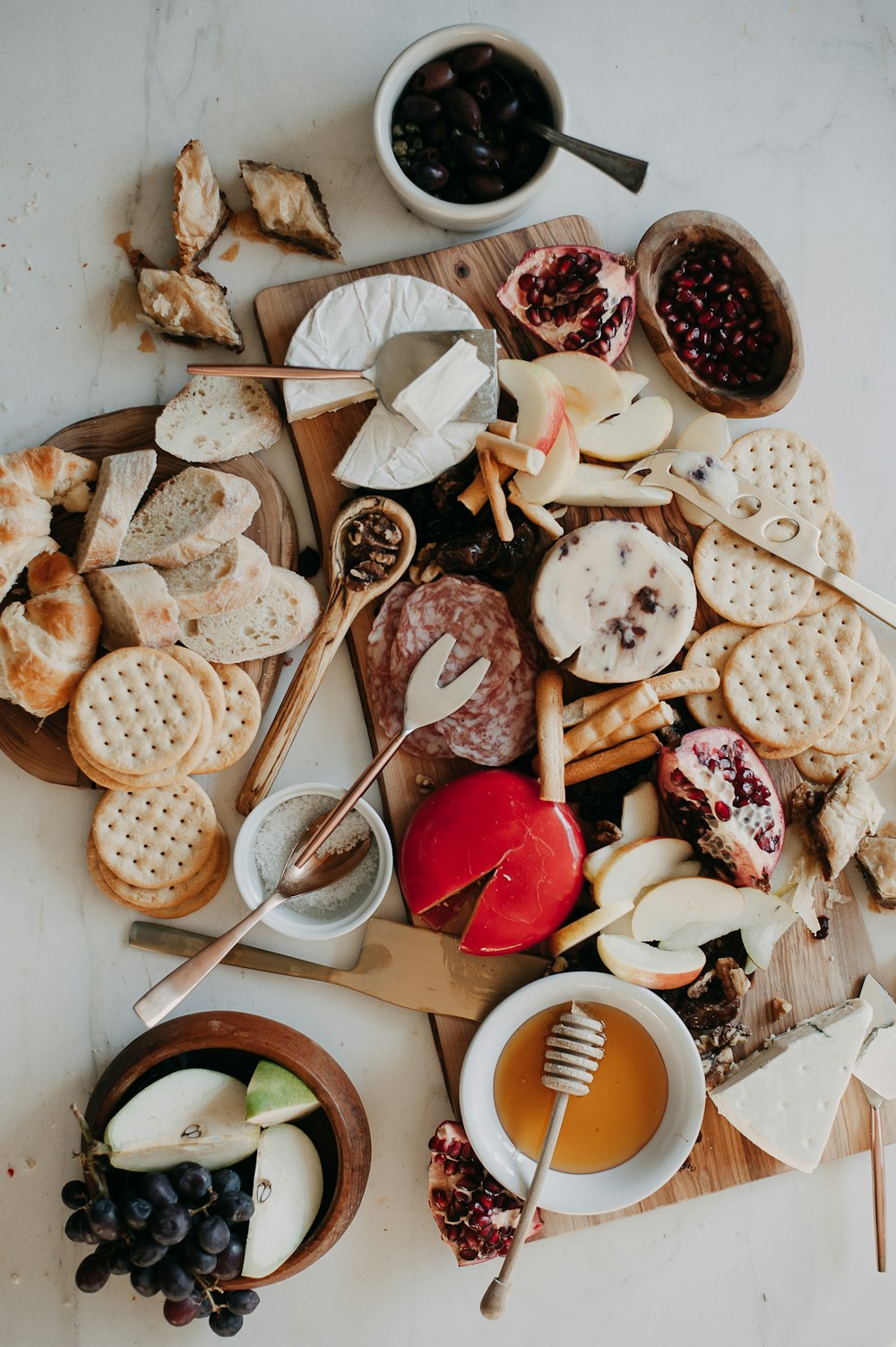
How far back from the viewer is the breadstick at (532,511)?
1573mm

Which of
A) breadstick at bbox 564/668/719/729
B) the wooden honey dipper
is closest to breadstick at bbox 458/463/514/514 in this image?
breadstick at bbox 564/668/719/729

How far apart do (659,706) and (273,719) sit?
0.67 metres

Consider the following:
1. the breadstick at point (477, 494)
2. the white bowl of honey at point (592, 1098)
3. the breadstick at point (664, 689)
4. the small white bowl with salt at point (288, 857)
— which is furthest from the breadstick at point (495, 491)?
the white bowl of honey at point (592, 1098)

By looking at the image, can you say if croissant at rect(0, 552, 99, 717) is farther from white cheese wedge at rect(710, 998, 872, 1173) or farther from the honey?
white cheese wedge at rect(710, 998, 872, 1173)

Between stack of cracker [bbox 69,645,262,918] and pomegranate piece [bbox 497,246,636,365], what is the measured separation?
31.7 inches

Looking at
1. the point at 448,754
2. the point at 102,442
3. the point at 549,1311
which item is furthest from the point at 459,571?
the point at 549,1311

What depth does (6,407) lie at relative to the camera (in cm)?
164

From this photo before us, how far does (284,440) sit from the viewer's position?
5.45ft

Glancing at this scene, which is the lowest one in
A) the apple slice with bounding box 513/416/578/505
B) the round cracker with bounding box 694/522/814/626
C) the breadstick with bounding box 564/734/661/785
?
the breadstick with bounding box 564/734/661/785

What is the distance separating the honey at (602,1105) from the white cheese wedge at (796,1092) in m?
0.16

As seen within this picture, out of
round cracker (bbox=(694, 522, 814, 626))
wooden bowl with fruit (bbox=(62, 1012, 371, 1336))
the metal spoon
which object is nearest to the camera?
wooden bowl with fruit (bbox=(62, 1012, 371, 1336))

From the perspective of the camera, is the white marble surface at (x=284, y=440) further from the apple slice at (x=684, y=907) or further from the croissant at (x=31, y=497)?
the apple slice at (x=684, y=907)

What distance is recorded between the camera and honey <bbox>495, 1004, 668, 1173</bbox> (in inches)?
61.1

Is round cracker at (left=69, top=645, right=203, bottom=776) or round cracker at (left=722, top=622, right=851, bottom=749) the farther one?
round cracker at (left=722, top=622, right=851, bottom=749)
